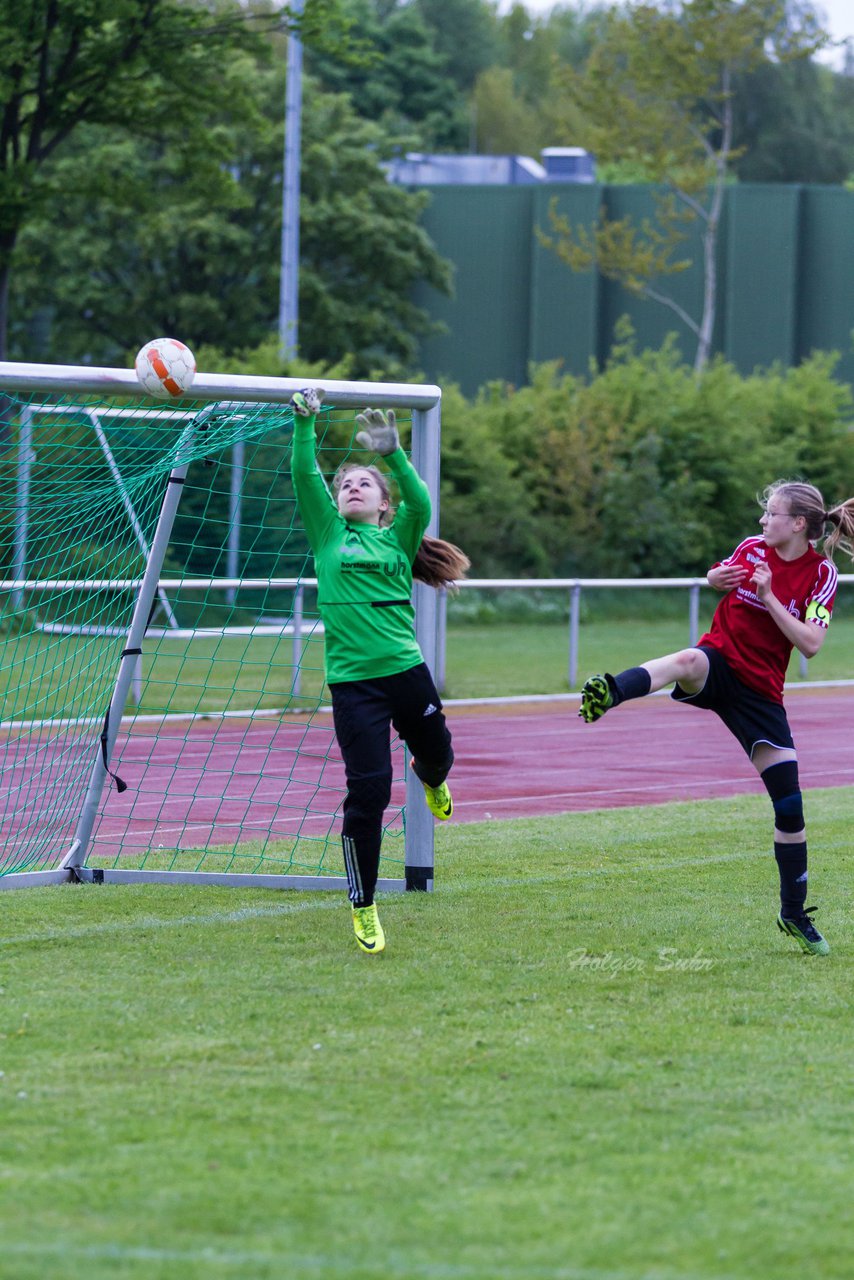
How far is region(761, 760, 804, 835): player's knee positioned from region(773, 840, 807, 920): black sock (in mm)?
75

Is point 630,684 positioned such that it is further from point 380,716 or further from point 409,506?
point 409,506

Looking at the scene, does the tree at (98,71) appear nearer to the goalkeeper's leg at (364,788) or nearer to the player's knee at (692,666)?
the goalkeeper's leg at (364,788)

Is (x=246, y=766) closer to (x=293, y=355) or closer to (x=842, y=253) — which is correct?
(x=293, y=355)

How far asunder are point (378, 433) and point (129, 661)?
2.21 metres

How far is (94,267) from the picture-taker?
38.2m

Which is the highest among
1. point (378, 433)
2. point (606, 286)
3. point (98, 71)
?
point (98, 71)

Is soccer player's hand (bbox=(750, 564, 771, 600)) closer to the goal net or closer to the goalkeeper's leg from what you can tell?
the goalkeeper's leg

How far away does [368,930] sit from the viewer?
6340 millimetres

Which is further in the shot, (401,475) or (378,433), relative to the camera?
(401,475)

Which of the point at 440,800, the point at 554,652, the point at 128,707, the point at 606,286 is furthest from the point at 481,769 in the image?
the point at 606,286

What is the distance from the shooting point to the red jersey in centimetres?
636

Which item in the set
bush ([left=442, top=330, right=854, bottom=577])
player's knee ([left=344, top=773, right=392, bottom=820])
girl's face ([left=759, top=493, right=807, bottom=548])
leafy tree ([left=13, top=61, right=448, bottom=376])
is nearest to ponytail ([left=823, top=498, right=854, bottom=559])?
girl's face ([left=759, top=493, right=807, bottom=548])

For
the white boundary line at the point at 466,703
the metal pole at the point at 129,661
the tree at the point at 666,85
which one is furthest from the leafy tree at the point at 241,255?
the metal pole at the point at 129,661

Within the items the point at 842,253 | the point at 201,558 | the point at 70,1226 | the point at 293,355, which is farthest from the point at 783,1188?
the point at 842,253
